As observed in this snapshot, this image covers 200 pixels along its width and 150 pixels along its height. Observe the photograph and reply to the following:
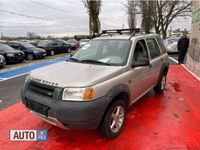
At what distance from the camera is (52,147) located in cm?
325

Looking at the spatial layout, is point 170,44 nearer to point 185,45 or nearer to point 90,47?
point 185,45

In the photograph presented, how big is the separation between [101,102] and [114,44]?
5.65 feet

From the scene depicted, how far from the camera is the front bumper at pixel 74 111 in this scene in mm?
2758

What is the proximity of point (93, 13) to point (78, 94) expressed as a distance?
31.7m

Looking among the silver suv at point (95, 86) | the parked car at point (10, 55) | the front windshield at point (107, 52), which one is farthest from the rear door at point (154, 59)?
the parked car at point (10, 55)

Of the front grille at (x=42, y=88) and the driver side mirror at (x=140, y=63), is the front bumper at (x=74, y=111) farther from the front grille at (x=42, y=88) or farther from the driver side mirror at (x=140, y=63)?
the driver side mirror at (x=140, y=63)

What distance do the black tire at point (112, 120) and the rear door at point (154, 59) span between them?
154 cm

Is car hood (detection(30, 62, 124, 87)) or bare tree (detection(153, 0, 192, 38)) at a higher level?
bare tree (detection(153, 0, 192, 38))

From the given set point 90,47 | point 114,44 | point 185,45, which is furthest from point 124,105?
point 185,45

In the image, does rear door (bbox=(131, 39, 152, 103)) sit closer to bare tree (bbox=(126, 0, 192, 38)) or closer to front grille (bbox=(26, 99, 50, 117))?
front grille (bbox=(26, 99, 50, 117))

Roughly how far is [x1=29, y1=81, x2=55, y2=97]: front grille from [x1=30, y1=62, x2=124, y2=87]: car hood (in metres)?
0.07

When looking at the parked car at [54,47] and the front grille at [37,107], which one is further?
the parked car at [54,47]

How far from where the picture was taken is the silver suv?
2.82m

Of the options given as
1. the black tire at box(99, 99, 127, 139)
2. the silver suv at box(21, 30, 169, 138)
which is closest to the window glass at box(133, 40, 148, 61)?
the silver suv at box(21, 30, 169, 138)
